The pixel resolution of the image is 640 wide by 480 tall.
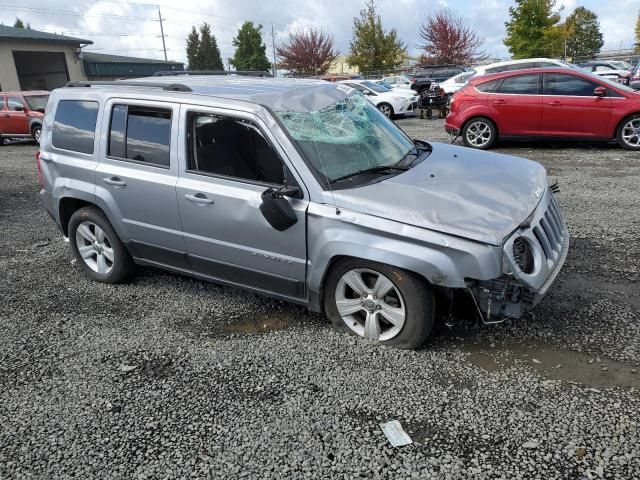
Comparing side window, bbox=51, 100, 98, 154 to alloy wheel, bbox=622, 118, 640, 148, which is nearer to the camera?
side window, bbox=51, 100, 98, 154

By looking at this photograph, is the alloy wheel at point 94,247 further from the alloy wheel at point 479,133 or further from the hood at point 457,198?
the alloy wheel at point 479,133

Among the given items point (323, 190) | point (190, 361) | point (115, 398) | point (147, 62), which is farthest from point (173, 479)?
point (147, 62)

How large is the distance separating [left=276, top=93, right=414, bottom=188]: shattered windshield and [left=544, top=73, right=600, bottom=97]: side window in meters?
6.95

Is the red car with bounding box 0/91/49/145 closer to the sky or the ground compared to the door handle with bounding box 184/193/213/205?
closer to the ground

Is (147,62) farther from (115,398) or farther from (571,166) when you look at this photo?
(115,398)

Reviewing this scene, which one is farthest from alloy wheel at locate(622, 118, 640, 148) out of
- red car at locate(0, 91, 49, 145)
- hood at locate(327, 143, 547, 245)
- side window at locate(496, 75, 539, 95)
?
red car at locate(0, 91, 49, 145)

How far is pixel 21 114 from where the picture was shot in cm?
1608

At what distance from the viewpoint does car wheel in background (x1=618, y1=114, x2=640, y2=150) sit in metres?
9.94

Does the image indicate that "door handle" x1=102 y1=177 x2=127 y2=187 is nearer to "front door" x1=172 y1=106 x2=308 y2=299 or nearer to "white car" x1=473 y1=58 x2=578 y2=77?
"front door" x1=172 y1=106 x2=308 y2=299

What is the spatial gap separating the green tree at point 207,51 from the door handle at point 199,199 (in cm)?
6166

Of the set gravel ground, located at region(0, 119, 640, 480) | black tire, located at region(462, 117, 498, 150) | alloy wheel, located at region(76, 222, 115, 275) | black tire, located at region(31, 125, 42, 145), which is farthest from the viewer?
black tire, located at region(31, 125, 42, 145)

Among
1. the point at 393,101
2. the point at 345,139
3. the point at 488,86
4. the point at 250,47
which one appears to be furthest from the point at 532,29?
the point at 250,47

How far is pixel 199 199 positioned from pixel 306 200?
0.91 m

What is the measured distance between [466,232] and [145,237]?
2706 millimetres
